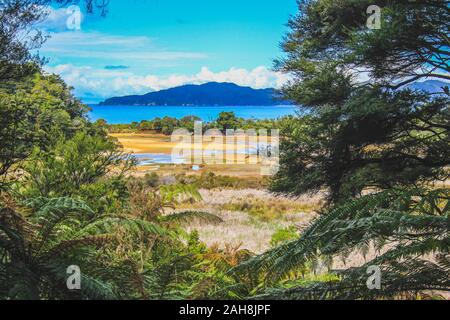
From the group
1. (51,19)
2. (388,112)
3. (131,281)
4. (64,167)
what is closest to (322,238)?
(131,281)

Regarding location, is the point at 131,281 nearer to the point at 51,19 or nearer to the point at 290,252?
the point at 290,252

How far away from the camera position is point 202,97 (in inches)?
1304

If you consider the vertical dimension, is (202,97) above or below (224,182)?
above

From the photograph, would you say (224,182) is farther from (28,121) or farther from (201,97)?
(28,121)

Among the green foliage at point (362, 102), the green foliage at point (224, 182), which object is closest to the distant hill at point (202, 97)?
the green foliage at point (224, 182)

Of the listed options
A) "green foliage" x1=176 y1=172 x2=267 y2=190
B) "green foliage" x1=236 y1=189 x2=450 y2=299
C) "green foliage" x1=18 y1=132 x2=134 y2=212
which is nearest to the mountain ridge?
"green foliage" x1=176 y1=172 x2=267 y2=190

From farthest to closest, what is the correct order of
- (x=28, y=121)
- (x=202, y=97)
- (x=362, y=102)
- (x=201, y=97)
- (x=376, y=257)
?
(x=202, y=97) → (x=201, y=97) → (x=362, y=102) → (x=28, y=121) → (x=376, y=257)

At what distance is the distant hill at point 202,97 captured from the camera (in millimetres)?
24503

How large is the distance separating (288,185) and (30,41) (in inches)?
344

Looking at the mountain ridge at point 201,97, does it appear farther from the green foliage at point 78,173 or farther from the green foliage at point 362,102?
the green foliage at point 78,173

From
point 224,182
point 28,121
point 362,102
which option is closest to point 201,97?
point 224,182

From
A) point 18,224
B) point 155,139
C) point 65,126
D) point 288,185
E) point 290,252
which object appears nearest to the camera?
point 18,224

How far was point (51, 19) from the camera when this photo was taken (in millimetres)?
5281

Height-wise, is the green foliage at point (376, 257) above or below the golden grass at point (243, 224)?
above
